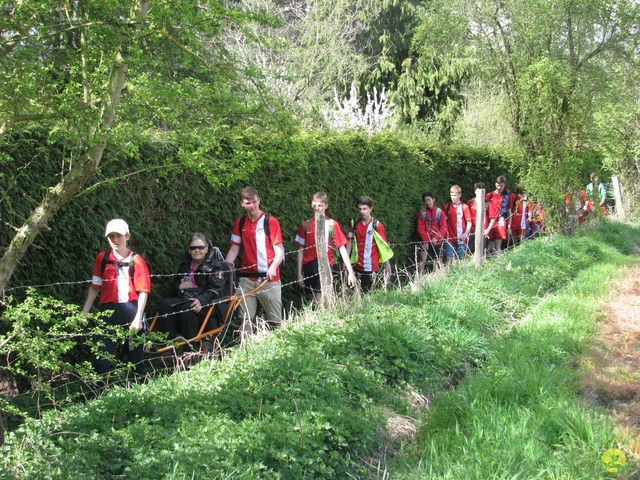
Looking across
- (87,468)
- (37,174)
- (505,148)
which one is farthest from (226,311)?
(505,148)

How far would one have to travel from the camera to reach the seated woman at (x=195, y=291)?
21.0 feet

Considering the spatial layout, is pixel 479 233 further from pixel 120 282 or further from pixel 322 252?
pixel 120 282

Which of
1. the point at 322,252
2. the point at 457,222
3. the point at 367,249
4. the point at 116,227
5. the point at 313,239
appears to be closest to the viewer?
the point at 116,227

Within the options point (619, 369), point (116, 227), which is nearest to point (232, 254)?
point (116, 227)

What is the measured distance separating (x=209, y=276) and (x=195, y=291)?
218 millimetres

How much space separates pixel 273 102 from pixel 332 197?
5509 mm

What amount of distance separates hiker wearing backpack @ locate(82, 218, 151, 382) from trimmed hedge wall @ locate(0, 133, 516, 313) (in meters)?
0.23

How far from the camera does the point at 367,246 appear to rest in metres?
8.99

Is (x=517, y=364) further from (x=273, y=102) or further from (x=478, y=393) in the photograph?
(x=273, y=102)

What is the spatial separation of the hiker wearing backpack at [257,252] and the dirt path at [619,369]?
129 inches

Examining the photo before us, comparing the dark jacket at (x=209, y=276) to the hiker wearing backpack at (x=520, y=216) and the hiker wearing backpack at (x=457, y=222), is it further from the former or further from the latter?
the hiker wearing backpack at (x=520, y=216)

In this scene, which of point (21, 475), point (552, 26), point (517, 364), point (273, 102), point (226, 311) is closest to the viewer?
point (21, 475)

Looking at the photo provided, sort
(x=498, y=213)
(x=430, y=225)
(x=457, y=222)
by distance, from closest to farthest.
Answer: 1. (x=430, y=225)
2. (x=457, y=222)
3. (x=498, y=213)

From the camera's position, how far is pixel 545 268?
1039 cm
